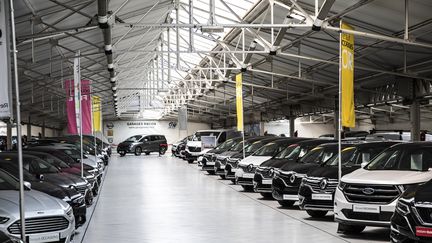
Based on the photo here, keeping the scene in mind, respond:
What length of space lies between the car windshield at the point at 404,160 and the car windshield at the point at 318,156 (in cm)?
347

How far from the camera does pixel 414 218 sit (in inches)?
302

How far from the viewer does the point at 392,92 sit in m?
26.1

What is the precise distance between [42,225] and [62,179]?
4247 millimetres

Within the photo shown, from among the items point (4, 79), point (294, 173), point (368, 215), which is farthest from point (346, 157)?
point (4, 79)

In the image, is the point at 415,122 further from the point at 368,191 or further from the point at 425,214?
the point at 425,214

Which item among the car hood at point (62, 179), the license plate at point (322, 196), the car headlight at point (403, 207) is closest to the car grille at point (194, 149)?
the car hood at point (62, 179)

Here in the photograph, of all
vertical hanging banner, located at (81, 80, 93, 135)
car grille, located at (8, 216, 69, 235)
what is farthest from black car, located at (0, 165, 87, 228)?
vertical hanging banner, located at (81, 80, 93, 135)

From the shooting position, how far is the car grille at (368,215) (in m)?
9.88

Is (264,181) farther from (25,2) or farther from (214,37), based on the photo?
(214,37)

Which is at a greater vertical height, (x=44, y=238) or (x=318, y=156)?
(x=318, y=156)

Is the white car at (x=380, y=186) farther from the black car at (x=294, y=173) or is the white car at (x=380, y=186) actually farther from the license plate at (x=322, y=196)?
the black car at (x=294, y=173)

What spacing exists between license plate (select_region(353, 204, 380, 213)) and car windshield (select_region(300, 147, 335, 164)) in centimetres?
460

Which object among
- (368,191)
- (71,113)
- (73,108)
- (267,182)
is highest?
(73,108)

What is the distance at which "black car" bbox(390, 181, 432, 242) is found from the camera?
7.52 meters
